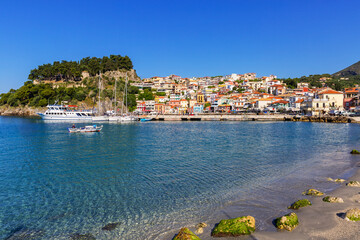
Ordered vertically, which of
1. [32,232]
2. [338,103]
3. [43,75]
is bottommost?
[32,232]

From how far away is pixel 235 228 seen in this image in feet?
25.5

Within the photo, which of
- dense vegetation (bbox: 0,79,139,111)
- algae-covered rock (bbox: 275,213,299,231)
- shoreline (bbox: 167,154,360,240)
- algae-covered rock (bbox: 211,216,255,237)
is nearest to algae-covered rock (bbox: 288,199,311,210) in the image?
shoreline (bbox: 167,154,360,240)

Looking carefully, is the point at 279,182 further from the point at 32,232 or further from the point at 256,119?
the point at 256,119

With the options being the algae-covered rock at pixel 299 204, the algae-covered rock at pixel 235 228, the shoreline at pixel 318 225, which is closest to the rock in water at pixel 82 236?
the shoreline at pixel 318 225

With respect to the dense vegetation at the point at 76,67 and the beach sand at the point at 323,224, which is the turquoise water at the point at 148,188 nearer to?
the beach sand at the point at 323,224

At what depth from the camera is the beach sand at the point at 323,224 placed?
7375 millimetres

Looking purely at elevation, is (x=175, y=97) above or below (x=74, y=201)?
above

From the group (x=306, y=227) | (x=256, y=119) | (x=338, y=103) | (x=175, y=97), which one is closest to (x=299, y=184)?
(x=306, y=227)

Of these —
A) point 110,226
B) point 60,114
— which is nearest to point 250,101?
point 60,114

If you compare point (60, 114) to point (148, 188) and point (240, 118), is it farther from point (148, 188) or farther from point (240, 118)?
point (148, 188)

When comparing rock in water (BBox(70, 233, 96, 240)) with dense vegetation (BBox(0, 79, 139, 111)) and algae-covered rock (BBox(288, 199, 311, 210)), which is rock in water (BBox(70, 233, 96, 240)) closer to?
algae-covered rock (BBox(288, 199, 311, 210))

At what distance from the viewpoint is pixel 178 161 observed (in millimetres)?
19406

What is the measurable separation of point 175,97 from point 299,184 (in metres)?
109

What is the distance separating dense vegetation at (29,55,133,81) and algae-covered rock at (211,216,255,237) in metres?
123
